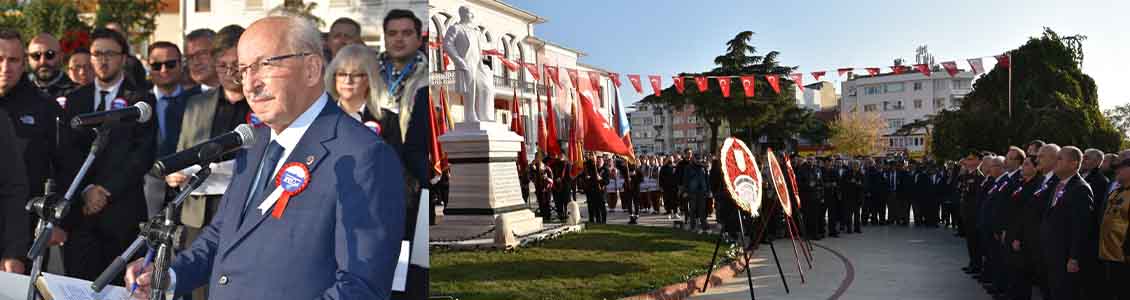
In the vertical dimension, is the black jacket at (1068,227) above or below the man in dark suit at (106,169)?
below

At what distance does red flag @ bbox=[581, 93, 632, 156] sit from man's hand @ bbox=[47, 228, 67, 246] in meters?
11.9

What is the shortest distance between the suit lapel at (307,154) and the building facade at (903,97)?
101m

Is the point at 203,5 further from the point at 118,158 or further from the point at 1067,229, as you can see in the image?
the point at 1067,229

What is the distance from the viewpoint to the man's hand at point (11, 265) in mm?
3816

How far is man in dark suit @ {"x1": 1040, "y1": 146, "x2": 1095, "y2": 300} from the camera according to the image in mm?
7215

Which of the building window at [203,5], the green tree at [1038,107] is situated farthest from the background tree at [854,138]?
the building window at [203,5]

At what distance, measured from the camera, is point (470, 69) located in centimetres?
1088

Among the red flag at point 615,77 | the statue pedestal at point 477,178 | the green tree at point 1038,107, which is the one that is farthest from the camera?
the green tree at point 1038,107

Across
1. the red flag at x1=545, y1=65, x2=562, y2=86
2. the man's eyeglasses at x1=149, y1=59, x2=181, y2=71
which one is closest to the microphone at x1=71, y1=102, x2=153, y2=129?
the man's eyeglasses at x1=149, y1=59, x2=181, y2=71

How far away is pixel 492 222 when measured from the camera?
40.3ft

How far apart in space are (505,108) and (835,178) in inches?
972

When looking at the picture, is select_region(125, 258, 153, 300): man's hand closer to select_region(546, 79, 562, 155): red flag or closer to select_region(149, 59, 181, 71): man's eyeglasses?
select_region(149, 59, 181, 71): man's eyeglasses

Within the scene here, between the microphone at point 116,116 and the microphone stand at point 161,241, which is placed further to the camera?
the microphone at point 116,116

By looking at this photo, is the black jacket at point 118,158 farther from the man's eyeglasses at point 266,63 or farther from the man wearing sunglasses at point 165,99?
the man's eyeglasses at point 266,63
